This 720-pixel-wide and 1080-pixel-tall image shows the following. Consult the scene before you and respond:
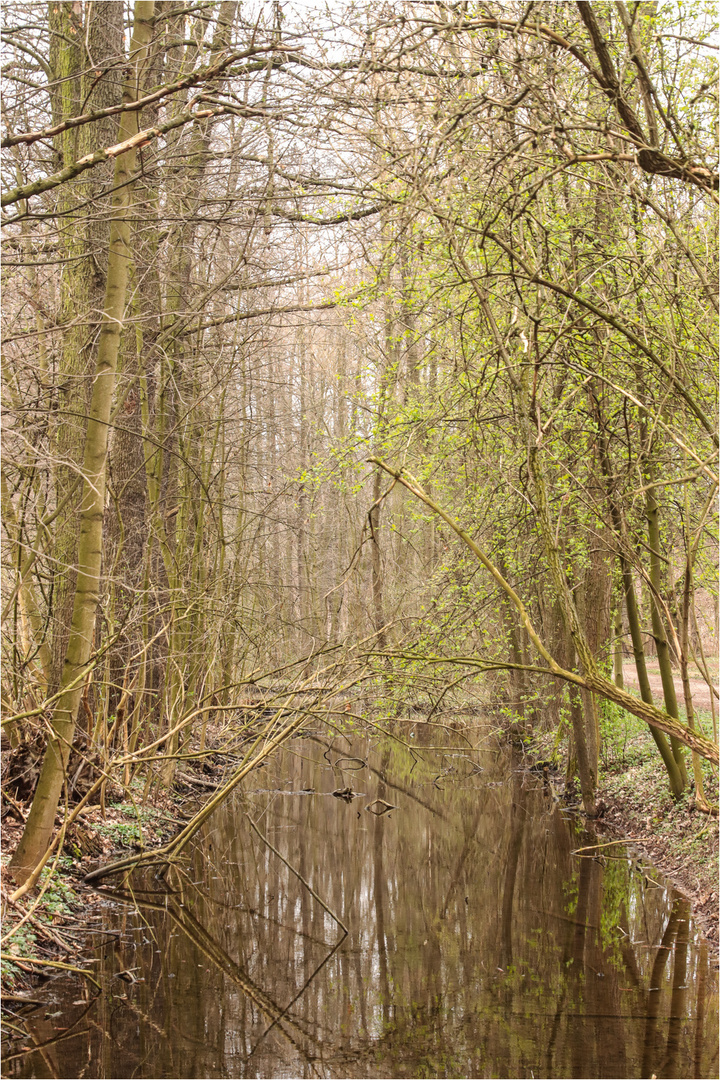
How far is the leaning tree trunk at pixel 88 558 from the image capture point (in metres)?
6.91

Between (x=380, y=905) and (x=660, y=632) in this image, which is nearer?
(x=380, y=905)

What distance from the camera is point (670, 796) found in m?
10.4

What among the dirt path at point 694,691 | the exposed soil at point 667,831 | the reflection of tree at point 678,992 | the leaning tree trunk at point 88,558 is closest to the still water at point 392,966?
the reflection of tree at point 678,992

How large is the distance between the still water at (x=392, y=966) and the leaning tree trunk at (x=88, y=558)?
1.00m

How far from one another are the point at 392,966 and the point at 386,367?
6168mm

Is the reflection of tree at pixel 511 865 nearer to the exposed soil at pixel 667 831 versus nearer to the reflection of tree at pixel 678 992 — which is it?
the exposed soil at pixel 667 831

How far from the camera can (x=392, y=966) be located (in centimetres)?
682

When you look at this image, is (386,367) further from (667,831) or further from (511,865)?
(667,831)

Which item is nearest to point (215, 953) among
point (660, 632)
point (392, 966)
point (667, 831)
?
point (392, 966)

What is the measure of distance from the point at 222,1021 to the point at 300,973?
3.29 feet

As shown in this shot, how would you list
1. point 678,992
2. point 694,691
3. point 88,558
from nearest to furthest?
point 678,992 < point 88,558 < point 694,691

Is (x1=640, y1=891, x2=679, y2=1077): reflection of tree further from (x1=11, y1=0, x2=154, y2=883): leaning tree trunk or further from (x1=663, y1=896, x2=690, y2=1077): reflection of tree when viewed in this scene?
(x1=11, y1=0, x2=154, y2=883): leaning tree trunk

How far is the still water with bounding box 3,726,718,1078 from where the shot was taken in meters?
5.37

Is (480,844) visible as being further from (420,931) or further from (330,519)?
(330,519)
